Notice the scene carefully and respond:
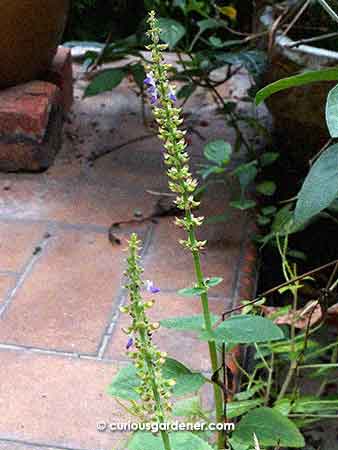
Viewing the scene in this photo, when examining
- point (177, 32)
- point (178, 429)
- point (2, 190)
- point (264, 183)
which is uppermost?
point (177, 32)

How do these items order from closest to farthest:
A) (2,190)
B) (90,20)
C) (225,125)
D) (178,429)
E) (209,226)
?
(178,429) → (209,226) → (2,190) → (225,125) → (90,20)

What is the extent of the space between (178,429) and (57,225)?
47.3 inches

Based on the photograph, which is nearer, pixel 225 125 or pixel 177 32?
pixel 177 32

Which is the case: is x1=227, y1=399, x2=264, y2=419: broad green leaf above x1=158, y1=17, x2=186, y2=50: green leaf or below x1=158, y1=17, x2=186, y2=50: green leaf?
below

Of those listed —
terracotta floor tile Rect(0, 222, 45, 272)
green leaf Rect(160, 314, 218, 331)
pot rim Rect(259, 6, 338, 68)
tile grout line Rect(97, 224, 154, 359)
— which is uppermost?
pot rim Rect(259, 6, 338, 68)

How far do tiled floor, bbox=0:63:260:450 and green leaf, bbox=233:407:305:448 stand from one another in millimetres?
353

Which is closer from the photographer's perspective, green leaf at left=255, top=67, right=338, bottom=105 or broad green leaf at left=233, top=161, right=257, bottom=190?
green leaf at left=255, top=67, right=338, bottom=105

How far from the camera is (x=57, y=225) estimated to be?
7.22 ft

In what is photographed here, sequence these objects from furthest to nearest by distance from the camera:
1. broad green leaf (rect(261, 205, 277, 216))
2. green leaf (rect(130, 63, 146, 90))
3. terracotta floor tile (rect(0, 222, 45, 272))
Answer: green leaf (rect(130, 63, 146, 90)) < broad green leaf (rect(261, 205, 277, 216)) < terracotta floor tile (rect(0, 222, 45, 272))

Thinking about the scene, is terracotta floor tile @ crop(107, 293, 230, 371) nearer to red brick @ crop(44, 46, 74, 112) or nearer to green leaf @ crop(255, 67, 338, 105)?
green leaf @ crop(255, 67, 338, 105)

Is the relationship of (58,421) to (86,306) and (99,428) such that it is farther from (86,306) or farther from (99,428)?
→ (86,306)

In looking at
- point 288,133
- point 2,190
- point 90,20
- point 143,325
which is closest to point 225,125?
point 288,133

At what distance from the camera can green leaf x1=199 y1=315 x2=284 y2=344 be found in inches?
41.7

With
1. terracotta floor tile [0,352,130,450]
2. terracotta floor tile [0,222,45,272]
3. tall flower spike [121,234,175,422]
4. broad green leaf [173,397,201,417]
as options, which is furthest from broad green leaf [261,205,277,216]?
tall flower spike [121,234,175,422]
